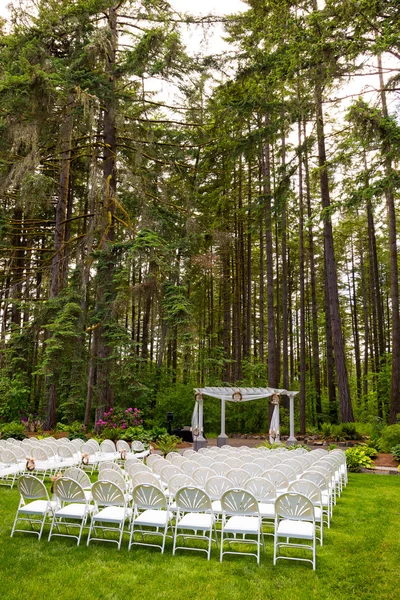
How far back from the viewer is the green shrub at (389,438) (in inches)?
523

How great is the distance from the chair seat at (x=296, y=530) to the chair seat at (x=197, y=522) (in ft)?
2.52

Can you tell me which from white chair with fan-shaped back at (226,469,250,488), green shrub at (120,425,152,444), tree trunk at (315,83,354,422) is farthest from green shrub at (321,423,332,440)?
white chair with fan-shaped back at (226,469,250,488)

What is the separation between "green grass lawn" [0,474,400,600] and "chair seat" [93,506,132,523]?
286 mm

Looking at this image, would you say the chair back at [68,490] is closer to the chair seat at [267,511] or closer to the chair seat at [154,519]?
the chair seat at [154,519]

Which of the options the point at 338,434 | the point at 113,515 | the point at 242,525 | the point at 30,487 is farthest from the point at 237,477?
the point at 338,434

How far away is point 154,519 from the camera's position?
517 centimetres

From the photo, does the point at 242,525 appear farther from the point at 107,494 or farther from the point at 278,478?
the point at 278,478

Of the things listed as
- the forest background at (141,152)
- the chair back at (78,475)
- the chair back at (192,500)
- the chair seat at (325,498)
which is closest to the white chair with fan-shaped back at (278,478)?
the chair seat at (325,498)

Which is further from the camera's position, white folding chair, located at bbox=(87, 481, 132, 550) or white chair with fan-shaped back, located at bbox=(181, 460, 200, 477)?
white chair with fan-shaped back, located at bbox=(181, 460, 200, 477)

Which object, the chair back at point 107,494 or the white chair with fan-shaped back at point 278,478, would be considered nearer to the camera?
the chair back at point 107,494

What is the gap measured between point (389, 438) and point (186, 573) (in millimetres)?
10794

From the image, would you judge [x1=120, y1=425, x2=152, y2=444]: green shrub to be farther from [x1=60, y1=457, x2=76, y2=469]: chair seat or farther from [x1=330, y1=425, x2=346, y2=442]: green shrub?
[x1=330, y1=425, x2=346, y2=442]: green shrub

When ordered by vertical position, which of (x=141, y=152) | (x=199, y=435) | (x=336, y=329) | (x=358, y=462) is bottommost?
(x=358, y=462)

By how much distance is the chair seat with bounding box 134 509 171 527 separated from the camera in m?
5.05
